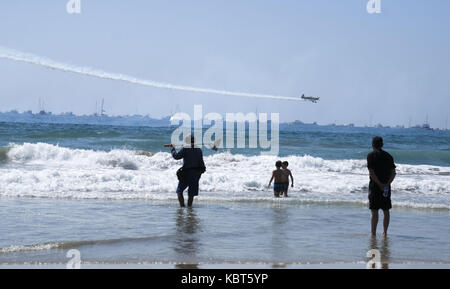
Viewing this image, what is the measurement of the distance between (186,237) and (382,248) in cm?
284

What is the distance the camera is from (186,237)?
900 cm

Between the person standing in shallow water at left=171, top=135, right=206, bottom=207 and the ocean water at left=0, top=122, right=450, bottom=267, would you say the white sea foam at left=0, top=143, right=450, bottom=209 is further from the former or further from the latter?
the person standing in shallow water at left=171, top=135, right=206, bottom=207

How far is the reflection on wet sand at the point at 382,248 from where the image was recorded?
7617mm

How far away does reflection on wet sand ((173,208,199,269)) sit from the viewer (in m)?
7.54

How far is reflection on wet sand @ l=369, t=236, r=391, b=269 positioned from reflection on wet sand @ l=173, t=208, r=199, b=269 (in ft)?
7.83

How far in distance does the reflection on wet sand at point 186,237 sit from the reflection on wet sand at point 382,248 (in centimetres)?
239

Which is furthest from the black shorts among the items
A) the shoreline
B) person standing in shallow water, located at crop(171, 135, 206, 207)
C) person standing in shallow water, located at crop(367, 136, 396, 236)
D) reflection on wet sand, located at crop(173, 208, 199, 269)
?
person standing in shallow water, located at crop(171, 135, 206, 207)

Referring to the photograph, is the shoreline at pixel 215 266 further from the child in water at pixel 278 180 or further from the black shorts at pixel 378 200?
the child in water at pixel 278 180

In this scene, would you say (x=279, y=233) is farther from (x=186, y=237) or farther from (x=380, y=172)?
(x=380, y=172)

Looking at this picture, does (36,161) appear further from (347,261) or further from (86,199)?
(347,261)

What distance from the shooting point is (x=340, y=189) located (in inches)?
711

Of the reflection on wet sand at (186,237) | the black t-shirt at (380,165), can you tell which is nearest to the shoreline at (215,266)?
the reflection on wet sand at (186,237)

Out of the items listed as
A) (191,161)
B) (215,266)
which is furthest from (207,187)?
(215,266)

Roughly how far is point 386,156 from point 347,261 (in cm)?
214
